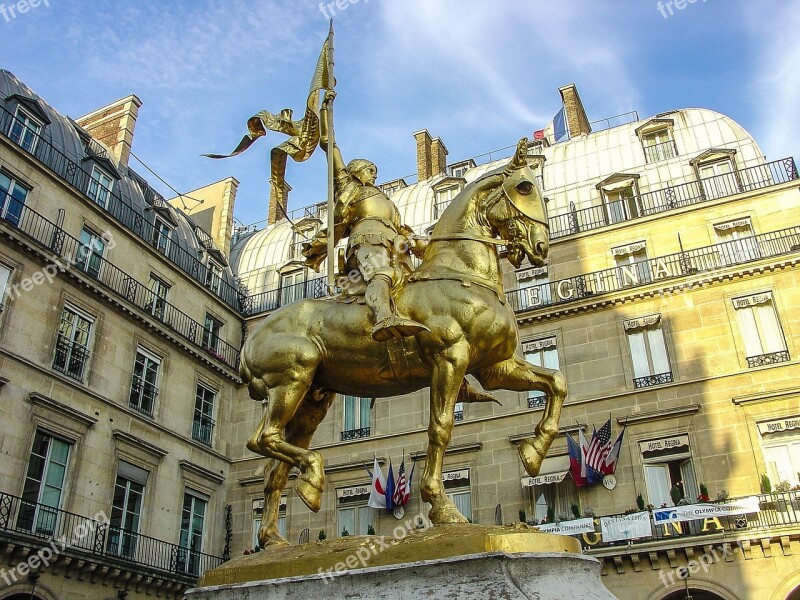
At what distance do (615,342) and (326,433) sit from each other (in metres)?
9.66

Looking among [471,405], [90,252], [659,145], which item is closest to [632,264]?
[659,145]

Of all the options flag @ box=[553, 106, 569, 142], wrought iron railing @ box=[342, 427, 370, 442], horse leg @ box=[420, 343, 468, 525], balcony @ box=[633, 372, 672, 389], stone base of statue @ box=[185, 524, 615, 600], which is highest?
flag @ box=[553, 106, 569, 142]

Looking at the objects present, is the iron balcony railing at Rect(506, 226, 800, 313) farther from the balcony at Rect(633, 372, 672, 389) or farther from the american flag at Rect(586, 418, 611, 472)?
the american flag at Rect(586, 418, 611, 472)

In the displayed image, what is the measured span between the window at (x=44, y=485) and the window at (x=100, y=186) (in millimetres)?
7530

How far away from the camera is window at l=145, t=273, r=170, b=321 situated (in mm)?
24672

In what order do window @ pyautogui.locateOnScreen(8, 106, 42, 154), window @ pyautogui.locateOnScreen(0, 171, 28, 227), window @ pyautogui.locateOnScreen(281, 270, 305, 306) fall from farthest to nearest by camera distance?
1. window @ pyautogui.locateOnScreen(281, 270, 305, 306)
2. window @ pyautogui.locateOnScreen(8, 106, 42, 154)
3. window @ pyautogui.locateOnScreen(0, 171, 28, 227)

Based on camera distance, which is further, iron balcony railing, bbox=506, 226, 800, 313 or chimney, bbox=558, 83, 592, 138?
chimney, bbox=558, 83, 592, 138

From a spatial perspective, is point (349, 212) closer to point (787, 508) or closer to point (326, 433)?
point (787, 508)

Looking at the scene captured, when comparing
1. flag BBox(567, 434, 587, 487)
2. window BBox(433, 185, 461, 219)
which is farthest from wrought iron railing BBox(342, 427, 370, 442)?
window BBox(433, 185, 461, 219)

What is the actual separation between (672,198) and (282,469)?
21680 mm

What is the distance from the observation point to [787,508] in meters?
18.7

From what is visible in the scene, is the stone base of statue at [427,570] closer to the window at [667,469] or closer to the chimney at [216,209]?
the window at [667,469]

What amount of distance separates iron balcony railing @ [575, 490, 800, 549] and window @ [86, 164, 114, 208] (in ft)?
59.3

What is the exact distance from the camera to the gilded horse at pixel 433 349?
18.7 ft
